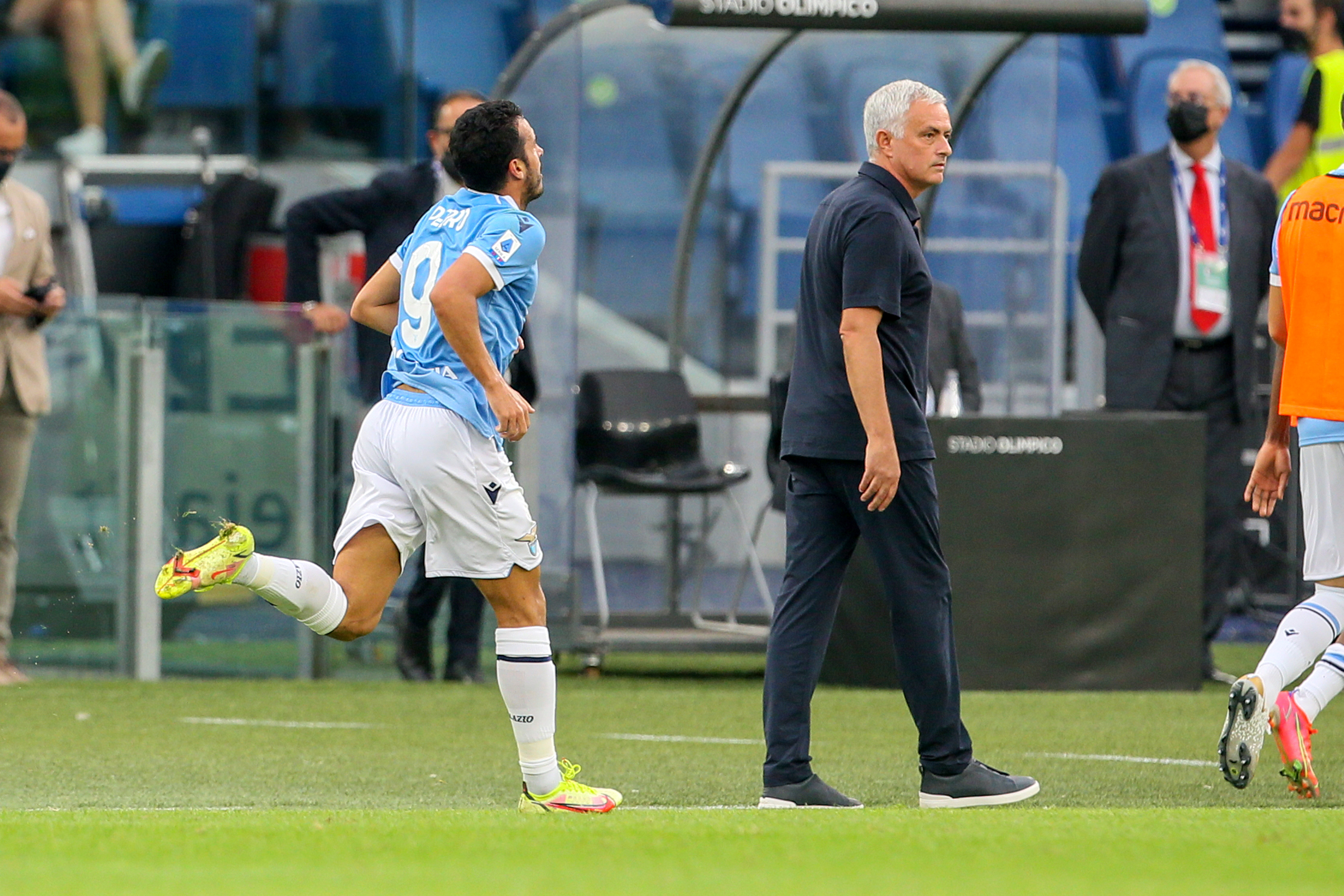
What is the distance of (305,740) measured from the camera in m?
8.05

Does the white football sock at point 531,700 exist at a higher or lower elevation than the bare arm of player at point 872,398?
lower

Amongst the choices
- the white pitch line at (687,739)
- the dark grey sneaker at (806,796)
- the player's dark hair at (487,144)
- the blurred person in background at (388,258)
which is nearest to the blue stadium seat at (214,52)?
the blurred person in background at (388,258)

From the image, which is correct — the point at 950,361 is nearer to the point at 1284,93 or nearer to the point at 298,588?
the point at 298,588

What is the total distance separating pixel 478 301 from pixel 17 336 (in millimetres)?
4712

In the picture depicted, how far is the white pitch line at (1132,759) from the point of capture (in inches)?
289

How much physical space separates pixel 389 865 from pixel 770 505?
690 cm

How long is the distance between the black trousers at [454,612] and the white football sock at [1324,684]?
4.50m

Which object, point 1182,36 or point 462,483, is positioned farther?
point 1182,36

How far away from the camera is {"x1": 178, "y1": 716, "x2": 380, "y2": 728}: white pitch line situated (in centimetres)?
855

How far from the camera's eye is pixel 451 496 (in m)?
5.86

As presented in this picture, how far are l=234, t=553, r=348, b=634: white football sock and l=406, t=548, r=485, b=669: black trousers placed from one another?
14.0 ft

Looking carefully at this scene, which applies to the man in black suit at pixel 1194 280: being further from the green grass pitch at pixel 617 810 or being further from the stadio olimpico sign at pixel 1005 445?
the green grass pitch at pixel 617 810

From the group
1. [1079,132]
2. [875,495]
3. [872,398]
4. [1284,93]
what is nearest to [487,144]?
[872,398]

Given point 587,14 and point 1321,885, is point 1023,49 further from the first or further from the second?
point 1321,885
